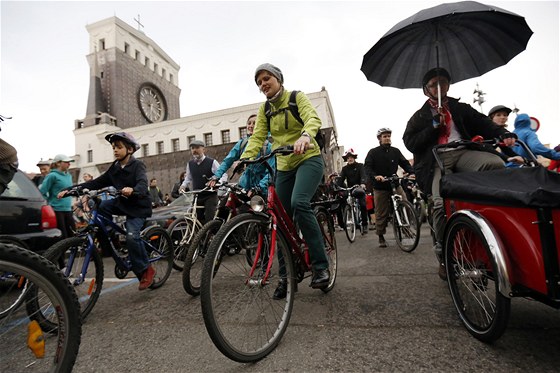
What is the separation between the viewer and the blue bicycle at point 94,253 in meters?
2.70

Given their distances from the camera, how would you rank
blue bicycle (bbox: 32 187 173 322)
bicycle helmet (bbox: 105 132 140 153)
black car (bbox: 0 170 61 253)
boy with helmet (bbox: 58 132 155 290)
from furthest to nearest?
black car (bbox: 0 170 61 253) < bicycle helmet (bbox: 105 132 140 153) < boy with helmet (bbox: 58 132 155 290) < blue bicycle (bbox: 32 187 173 322)

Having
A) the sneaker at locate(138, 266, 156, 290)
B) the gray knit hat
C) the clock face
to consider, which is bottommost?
the sneaker at locate(138, 266, 156, 290)

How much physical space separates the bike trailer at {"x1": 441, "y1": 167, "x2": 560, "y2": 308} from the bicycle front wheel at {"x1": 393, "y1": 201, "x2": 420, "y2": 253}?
9.90ft

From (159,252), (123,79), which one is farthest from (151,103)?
(159,252)

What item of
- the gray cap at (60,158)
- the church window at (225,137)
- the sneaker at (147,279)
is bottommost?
the sneaker at (147,279)

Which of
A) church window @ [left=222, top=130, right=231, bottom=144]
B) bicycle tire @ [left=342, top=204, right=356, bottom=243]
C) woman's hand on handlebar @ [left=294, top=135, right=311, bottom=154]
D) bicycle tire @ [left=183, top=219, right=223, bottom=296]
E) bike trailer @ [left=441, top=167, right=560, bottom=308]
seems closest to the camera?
bike trailer @ [left=441, top=167, right=560, bottom=308]

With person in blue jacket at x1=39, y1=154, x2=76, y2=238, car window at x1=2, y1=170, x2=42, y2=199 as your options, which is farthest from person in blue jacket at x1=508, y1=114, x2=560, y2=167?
person in blue jacket at x1=39, y1=154, x2=76, y2=238

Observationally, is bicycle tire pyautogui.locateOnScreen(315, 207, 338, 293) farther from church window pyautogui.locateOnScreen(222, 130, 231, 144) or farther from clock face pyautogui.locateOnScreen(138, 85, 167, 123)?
clock face pyautogui.locateOnScreen(138, 85, 167, 123)

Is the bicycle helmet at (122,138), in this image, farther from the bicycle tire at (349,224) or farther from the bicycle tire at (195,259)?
the bicycle tire at (349,224)

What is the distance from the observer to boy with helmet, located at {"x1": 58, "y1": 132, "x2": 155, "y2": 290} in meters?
3.36

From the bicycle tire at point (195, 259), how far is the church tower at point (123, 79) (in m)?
46.1

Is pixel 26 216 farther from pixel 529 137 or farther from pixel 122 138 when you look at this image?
pixel 529 137

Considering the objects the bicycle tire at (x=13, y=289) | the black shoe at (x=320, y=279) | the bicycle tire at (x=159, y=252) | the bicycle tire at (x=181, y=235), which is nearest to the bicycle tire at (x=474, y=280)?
the black shoe at (x=320, y=279)

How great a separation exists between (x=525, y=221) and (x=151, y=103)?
5599cm
